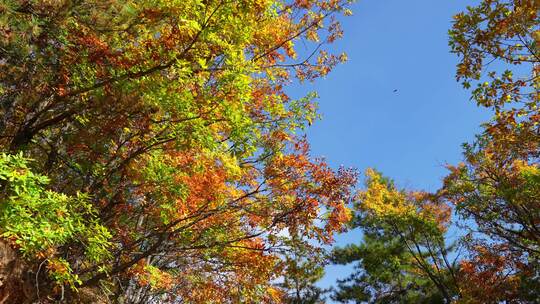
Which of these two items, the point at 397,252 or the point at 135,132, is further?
the point at 397,252

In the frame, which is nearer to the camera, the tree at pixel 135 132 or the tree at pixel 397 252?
the tree at pixel 135 132

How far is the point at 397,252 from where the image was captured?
21109mm

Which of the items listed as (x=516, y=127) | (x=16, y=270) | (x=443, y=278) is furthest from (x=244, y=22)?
(x=443, y=278)

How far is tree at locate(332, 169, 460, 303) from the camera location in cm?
1862

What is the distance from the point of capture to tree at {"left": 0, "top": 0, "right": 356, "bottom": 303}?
534 centimetres

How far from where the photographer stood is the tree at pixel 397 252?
733 inches

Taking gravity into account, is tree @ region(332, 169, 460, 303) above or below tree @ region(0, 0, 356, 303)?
above

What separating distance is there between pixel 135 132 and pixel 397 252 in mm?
17710

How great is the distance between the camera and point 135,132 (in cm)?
684

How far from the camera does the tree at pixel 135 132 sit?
534cm

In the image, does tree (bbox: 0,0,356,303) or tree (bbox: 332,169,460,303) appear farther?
tree (bbox: 332,169,460,303)

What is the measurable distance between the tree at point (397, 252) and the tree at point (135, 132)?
36.9 feet

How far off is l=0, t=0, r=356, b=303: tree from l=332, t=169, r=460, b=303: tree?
11.3 m

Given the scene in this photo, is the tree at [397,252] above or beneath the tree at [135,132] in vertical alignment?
above
